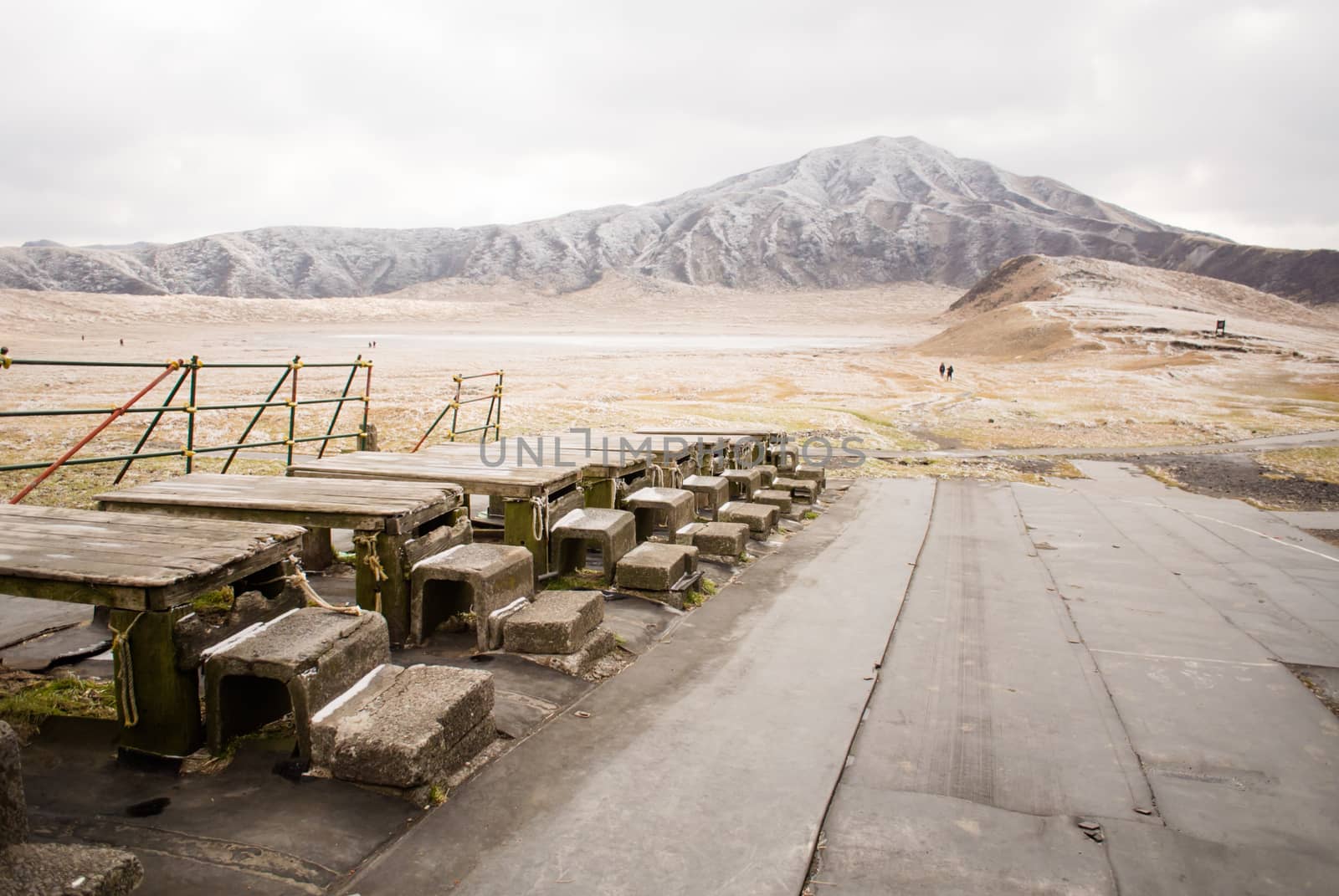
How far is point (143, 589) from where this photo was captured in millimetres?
2789

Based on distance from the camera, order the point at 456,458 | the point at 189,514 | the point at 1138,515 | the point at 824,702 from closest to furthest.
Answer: the point at 824,702
the point at 189,514
the point at 456,458
the point at 1138,515

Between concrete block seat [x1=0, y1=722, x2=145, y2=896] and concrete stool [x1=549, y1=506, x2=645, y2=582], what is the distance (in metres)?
3.30

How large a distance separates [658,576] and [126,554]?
2754 millimetres

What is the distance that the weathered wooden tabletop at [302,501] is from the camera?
409 centimetres

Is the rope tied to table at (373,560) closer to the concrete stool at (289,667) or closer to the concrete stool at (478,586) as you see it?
the concrete stool at (478,586)

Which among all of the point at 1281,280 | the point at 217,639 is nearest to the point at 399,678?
the point at 217,639

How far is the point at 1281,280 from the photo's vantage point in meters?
88.4

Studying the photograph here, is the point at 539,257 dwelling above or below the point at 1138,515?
above

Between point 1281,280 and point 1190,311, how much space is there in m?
39.2

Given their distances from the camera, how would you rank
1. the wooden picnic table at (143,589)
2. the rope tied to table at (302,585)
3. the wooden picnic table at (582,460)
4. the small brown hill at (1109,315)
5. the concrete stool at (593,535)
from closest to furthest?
the wooden picnic table at (143,589)
the rope tied to table at (302,585)
the concrete stool at (593,535)
the wooden picnic table at (582,460)
the small brown hill at (1109,315)

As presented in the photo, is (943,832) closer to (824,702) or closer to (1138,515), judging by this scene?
(824,702)

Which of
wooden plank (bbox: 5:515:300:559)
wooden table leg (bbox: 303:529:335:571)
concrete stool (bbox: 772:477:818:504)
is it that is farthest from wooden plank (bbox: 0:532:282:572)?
concrete stool (bbox: 772:477:818:504)

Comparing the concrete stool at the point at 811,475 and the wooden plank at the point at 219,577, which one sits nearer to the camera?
the wooden plank at the point at 219,577

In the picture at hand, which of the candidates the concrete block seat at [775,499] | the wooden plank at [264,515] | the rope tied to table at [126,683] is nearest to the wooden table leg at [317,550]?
the wooden plank at [264,515]
